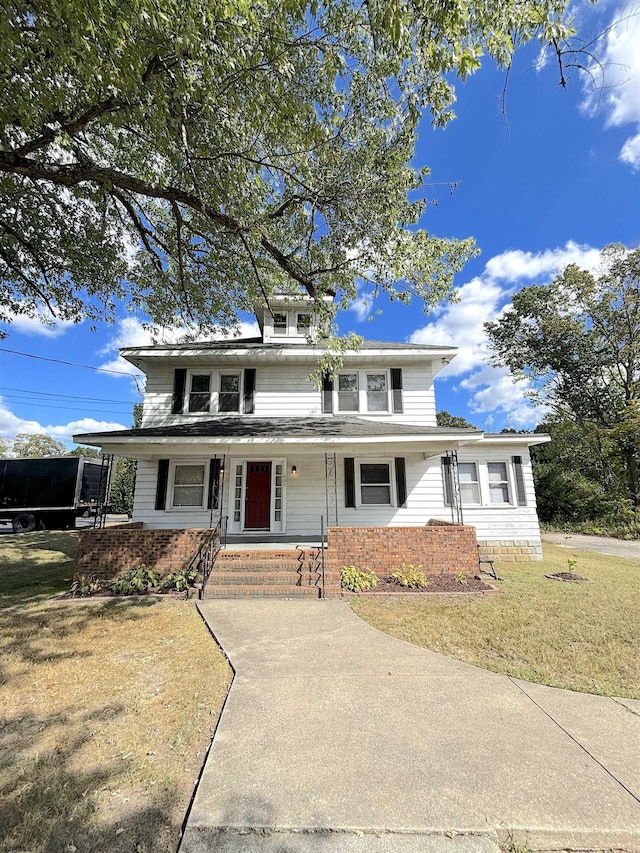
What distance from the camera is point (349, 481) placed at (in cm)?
1063

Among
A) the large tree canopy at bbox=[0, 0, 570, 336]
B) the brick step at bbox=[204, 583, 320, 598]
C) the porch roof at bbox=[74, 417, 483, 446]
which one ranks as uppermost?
the large tree canopy at bbox=[0, 0, 570, 336]

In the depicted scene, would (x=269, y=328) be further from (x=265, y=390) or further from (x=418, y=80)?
(x=418, y=80)

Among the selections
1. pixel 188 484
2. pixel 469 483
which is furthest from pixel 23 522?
pixel 469 483

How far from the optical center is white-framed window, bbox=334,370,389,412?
37.8 feet

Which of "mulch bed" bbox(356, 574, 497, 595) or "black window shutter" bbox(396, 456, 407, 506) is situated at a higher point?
"black window shutter" bbox(396, 456, 407, 506)

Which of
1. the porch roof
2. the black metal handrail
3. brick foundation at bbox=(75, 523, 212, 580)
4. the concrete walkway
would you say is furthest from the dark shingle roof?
the concrete walkway

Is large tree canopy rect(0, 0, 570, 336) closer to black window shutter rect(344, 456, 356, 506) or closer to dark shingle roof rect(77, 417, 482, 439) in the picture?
dark shingle roof rect(77, 417, 482, 439)

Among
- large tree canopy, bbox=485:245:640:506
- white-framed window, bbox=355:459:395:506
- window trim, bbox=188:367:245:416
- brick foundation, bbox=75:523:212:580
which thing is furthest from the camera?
large tree canopy, bbox=485:245:640:506

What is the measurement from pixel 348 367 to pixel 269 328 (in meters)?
2.90

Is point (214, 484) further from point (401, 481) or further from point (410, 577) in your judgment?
point (410, 577)

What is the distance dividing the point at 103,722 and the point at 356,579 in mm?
5169

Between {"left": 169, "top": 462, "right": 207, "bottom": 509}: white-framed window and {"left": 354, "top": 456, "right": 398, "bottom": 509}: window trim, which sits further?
{"left": 354, "top": 456, "right": 398, "bottom": 509}: window trim

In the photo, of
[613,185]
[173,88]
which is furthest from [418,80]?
[613,185]

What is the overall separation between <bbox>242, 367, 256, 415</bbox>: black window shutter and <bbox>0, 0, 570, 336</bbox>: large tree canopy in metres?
2.14
